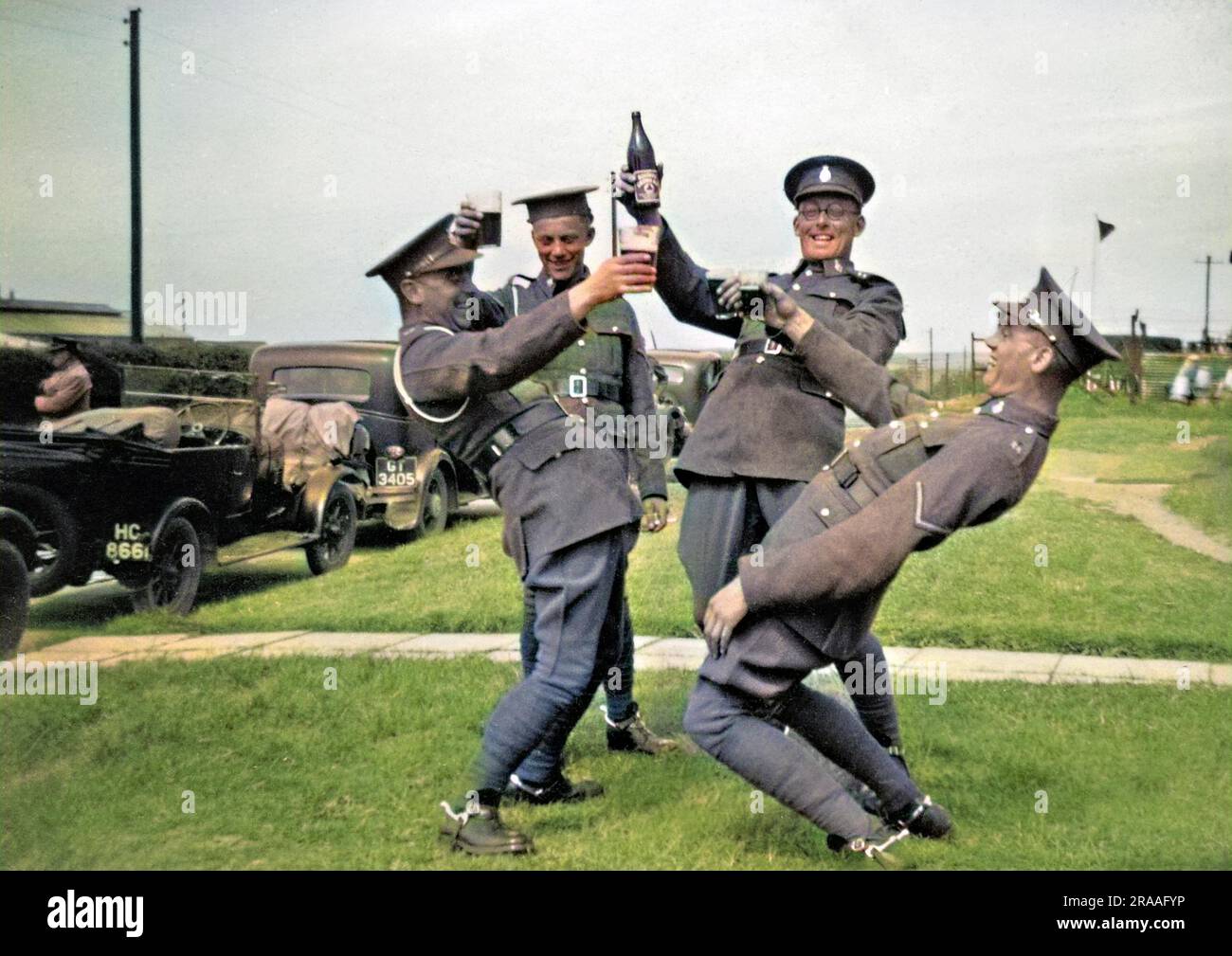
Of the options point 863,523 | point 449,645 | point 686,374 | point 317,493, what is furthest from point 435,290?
point 686,374

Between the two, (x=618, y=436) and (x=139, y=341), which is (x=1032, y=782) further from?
(x=139, y=341)

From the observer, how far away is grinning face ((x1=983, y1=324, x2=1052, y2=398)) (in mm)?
3580

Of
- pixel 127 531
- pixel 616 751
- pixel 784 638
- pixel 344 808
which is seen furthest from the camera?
A: pixel 127 531

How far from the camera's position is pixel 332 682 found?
573 centimetres

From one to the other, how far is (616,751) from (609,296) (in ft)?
6.32

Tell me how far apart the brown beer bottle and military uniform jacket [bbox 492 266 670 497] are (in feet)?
1.06

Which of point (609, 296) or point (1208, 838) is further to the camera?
point (1208, 838)

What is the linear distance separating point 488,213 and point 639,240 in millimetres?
448

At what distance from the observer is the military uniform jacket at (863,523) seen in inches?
A: 138

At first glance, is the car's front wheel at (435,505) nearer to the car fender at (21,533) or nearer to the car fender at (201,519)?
the car fender at (201,519)

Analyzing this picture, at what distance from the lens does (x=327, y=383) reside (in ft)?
27.5

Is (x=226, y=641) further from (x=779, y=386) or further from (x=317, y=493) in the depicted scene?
(x=779, y=386)

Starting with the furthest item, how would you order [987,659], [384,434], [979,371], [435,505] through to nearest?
1. [435,505]
2. [384,434]
3. [987,659]
4. [979,371]
